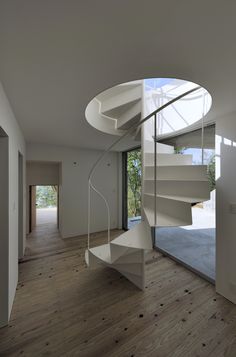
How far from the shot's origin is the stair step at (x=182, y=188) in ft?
5.51

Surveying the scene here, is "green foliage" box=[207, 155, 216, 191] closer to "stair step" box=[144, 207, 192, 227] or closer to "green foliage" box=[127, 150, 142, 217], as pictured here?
"stair step" box=[144, 207, 192, 227]

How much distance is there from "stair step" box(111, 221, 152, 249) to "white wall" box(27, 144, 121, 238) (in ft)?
8.49

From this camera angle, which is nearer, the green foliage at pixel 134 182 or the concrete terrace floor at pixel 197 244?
the concrete terrace floor at pixel 197 244

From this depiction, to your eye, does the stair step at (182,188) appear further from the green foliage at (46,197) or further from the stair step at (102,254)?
the green foliage at (46,197)

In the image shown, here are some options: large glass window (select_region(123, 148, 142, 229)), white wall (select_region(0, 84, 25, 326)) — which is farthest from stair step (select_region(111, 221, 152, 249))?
large glass window (select_region(123, 148, 142, 229))

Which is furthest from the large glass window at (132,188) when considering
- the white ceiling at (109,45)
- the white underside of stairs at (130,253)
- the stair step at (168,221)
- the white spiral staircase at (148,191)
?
the white ceiling at (109,45)

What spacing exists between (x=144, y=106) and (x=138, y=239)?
68.7 inches

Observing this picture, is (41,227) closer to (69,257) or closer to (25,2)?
(69,257)

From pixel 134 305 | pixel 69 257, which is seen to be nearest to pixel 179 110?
pixel 134 305

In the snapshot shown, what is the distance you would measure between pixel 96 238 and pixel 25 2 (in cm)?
414

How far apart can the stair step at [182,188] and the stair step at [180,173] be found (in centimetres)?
6

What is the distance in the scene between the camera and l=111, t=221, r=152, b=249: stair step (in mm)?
1815

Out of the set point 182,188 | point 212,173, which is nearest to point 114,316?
point 182,188

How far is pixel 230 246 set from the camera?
206 centimetres
